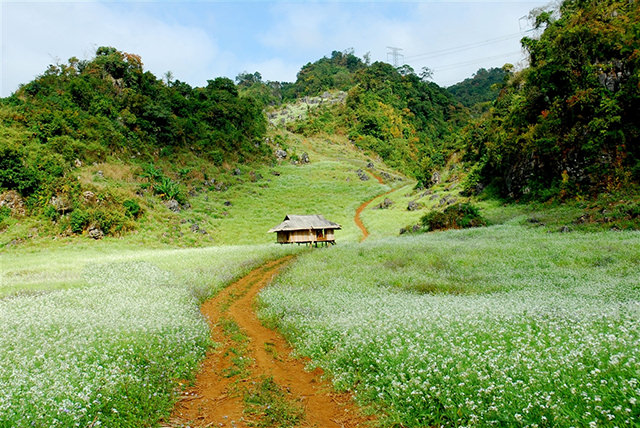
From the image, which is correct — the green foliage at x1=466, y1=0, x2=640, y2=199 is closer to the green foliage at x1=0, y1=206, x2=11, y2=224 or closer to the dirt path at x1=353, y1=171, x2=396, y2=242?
the dirt path at x1=353, y1=171, x2=396, y2=242

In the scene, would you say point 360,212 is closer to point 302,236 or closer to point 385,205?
point 385,205

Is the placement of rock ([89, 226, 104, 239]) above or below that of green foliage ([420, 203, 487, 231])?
above

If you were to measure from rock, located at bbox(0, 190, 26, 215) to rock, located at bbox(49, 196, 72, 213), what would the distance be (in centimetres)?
288

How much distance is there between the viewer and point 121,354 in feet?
30.7

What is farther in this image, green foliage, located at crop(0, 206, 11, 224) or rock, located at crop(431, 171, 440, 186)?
rock, located at crop(431, 171, 440, 186)

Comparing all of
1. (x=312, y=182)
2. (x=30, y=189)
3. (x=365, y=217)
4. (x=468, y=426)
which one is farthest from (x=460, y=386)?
(x=312, y=182)

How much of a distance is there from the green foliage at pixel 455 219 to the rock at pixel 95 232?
38338mm

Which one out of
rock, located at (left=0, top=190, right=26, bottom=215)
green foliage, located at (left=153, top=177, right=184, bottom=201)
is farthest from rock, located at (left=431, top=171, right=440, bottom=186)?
rock, located at (left=0, top=190, right=26, bottom=215)

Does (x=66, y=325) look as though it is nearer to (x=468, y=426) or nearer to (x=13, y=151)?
(x=468, y=426)

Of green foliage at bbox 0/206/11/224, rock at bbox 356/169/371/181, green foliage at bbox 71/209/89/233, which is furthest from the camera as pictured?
rock at bbox 356/169/371/181

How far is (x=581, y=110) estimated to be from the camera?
39.0 metres

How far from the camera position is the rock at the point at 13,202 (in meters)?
40.8

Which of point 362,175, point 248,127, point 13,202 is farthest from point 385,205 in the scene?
point 13,202

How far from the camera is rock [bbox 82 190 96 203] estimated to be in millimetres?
43450
